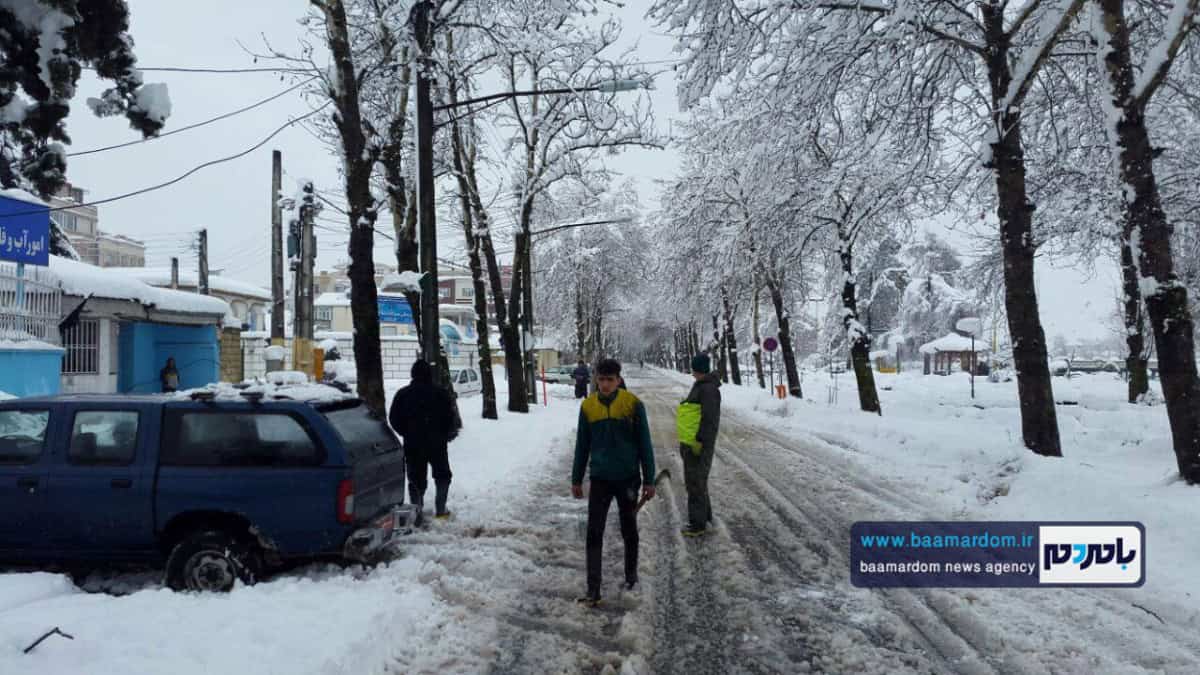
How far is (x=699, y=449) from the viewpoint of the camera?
25.4 ft

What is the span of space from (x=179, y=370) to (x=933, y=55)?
66.4ft

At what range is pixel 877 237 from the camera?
23.1 metres

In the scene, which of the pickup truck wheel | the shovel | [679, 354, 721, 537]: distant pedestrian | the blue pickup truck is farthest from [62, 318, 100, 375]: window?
the shovel

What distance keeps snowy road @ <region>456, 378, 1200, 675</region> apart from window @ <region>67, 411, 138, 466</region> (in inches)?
111

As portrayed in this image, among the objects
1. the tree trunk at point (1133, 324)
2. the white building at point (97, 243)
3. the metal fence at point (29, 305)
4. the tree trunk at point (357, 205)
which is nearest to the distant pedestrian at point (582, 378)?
the tree trunk at point (1133, 324)

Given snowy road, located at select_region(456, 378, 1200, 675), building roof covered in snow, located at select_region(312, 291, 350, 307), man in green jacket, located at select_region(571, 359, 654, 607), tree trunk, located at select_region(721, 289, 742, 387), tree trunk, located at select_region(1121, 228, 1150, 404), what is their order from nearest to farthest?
snowy road, located at select_region(456, 378, 1200, 675)
man in green jacket, located at select_region(571, 359, 654, 607)
tree trunk, located at select_region(1121, 228, 1150, 404)
tree trunk, located at select_region(721, 289, 742, 387)
building roof covered in snow, located at select_region(312, 291, 350, 307)

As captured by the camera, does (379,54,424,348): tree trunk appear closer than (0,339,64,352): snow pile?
No

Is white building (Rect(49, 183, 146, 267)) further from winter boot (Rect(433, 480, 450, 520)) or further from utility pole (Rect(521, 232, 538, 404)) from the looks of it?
winter boot (Rect(433, 480, 450, 520))

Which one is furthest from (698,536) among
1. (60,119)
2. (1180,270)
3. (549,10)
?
(1180,270)

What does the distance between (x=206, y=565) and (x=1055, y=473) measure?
9.17m

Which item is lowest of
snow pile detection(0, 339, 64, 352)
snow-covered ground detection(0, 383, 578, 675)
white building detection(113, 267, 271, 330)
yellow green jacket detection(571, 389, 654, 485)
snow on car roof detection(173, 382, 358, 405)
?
snow-covered ground detection(0, 383, 578, 675)

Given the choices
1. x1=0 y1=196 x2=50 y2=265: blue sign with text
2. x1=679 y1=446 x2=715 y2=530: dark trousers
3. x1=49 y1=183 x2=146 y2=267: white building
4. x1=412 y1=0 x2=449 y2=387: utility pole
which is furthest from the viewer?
x1=49 y1=183 x2=146 y2=267: white building

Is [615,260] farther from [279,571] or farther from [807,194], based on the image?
[279,571]

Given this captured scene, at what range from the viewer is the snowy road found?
4379 mm
